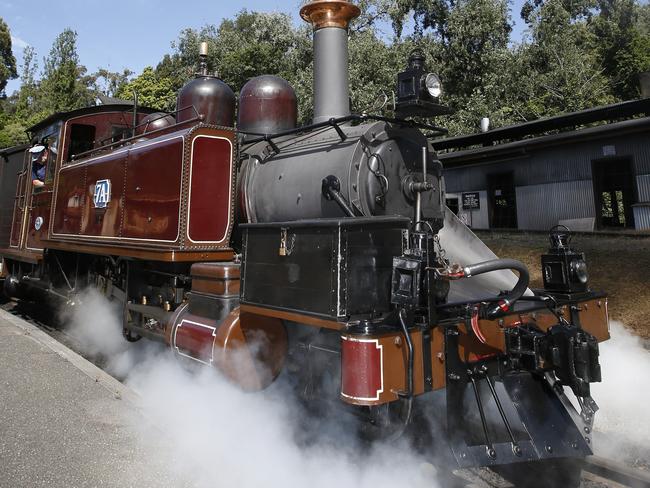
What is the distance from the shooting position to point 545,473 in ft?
10.1

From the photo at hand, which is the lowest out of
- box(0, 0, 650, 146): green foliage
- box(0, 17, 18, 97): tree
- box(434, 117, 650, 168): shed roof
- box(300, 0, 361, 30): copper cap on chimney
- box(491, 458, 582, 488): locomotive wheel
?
box(491, 458, 582, 488): locomotive wheel

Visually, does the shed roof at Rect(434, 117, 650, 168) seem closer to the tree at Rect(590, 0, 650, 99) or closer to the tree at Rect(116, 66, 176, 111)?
the tree at Rect(590, 0, 650, 99)

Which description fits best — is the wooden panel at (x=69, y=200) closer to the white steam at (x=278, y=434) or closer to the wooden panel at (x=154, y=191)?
the wooden panel at (x=154, y=191)

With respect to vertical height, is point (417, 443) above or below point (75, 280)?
below

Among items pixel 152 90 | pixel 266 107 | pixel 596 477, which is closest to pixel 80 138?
pixel 266 107

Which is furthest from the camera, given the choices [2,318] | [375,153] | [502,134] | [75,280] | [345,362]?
[502,134]

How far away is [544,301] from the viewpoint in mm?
3146

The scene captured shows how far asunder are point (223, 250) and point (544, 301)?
240 centimetres

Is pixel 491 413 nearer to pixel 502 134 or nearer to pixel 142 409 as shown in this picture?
pixel 142 409

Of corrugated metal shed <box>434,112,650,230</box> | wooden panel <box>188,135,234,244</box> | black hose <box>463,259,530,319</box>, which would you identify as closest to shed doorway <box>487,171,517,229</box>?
corrugated metal shed <box>434,112,650,230</box>

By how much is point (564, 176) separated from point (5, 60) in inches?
2066

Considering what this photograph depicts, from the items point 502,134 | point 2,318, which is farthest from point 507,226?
point 2,318

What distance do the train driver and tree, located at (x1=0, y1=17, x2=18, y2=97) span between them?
47105mm

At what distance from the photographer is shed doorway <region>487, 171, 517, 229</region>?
47.1ft
